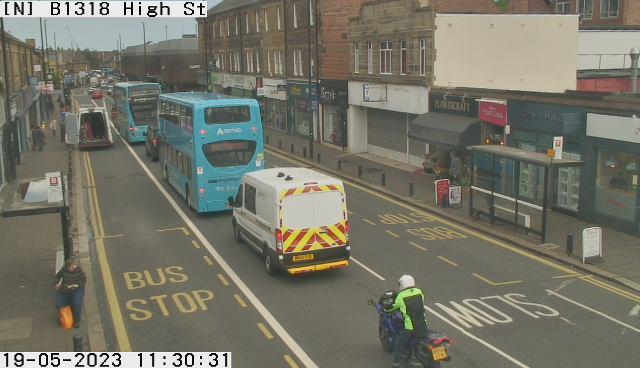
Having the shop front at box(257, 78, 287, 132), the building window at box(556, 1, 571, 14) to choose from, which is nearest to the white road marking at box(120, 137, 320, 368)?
the shop front at box(257, 78, 287, 132)

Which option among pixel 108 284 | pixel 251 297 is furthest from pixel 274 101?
pixel 251 297

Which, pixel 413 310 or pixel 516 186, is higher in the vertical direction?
pixel 516 186

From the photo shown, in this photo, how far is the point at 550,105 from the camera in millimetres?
22922

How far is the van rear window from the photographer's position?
51.4ft

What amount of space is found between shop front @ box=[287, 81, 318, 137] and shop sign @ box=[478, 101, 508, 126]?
20.4 meters

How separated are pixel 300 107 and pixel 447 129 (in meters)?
22.8

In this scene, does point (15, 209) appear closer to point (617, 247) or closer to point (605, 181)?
point (617, 247)

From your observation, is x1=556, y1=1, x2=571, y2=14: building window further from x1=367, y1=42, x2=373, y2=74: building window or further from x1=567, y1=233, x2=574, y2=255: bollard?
x1=567, y1=233, x2=574, y2=255: bollard

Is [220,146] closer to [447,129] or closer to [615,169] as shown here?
[447,129]

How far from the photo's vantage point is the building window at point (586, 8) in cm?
5006

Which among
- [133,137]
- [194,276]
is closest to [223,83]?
[133,137]

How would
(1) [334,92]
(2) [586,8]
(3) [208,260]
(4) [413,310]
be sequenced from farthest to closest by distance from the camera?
1. (2) [586,8]
2. (1) [334,92]
3. (3) [208,260]
4. (4) [413,310]

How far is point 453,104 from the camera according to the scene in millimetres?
29281

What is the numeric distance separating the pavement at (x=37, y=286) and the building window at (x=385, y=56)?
17.0m
